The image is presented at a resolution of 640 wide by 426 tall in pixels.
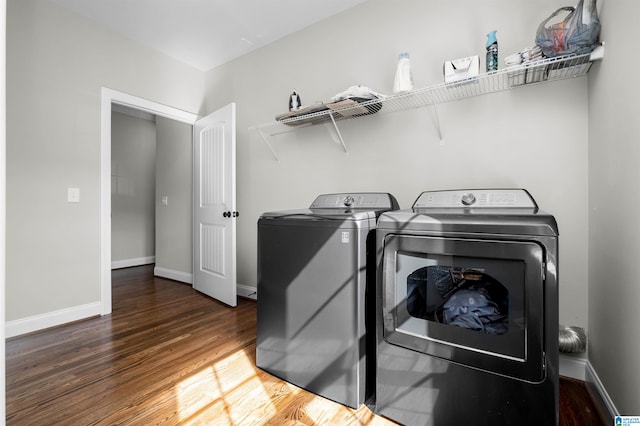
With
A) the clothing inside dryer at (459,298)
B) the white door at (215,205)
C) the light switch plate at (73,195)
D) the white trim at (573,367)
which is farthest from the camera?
the white door at (215,205)

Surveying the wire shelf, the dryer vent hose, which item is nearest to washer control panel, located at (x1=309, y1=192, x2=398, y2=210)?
the wire shelf

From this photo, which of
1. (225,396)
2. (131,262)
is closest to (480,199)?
(225,396)

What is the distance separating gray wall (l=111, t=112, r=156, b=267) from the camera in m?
4.54

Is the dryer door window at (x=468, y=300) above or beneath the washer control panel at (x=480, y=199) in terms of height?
beneath

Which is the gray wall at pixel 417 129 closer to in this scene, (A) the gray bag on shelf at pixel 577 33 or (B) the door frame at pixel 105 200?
(A) the gray bag on shelf at pixel 577 33

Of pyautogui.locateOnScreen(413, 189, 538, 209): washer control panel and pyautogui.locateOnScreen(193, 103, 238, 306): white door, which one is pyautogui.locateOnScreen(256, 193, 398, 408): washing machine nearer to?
pyautogui.locateOnScreen(413, 189, 538, 209): washer control panel

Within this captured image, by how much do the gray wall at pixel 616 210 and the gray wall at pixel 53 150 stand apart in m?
3.41

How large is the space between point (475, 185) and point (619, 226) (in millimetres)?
686

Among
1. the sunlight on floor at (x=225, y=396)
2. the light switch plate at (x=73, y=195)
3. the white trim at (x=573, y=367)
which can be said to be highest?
the light switch plate at (x=73, y=195)

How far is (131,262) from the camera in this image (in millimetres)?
4652

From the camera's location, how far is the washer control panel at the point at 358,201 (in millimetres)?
1810

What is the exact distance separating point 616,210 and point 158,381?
7.42 feet

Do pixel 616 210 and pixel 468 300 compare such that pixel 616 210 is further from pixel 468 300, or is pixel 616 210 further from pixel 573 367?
pixel 573 367

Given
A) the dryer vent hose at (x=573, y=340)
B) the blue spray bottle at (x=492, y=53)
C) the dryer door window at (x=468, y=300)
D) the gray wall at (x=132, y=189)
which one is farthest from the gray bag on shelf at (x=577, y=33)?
the gray wall at (x=132, y=189)
